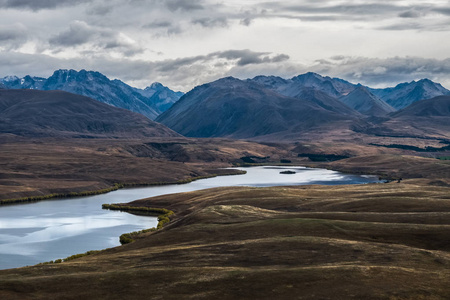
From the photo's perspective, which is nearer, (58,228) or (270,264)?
(270,264)

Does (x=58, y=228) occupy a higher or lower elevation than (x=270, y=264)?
lower

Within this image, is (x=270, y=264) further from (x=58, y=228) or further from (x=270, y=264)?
(x=58, y=228)

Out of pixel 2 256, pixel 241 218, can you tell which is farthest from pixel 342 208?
pixel 2 256

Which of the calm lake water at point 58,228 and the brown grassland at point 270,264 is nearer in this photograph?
the brown grassland at point 270,264

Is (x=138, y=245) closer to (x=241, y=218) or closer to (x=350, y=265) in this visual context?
(x=241, y=218)

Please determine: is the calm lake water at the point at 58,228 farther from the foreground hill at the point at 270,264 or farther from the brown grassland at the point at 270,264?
the foreground hill at the point at 270,264

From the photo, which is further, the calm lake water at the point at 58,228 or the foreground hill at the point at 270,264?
the calm lake water at the point at 58,228

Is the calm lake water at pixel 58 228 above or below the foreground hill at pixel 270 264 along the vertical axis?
below

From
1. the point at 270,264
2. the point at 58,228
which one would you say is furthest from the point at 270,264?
the point at 58,228

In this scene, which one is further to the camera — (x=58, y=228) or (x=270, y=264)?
(x=58, y=228)

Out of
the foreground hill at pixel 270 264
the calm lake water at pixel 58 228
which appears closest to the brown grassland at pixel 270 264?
the foreground hill at pixel 270 264

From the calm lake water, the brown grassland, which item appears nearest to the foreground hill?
the brown grassland

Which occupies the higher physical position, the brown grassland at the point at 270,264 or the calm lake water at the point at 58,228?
the brown grassland at the point at 270,264
